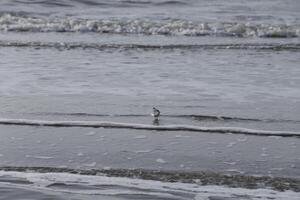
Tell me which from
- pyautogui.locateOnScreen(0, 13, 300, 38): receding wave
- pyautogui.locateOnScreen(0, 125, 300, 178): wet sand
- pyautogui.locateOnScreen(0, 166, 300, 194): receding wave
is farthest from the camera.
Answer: pyautogui.locateOnScreen(0, 13, 300, 38): receding wave

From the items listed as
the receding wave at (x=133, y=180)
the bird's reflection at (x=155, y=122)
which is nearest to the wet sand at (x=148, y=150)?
the receding wave at (x=133, y=180)

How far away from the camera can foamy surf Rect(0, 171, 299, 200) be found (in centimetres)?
448

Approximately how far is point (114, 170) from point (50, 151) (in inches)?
34.1

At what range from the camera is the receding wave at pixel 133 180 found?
15.1 feet

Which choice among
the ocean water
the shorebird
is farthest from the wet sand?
the shorebird

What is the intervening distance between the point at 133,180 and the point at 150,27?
11.3 metres

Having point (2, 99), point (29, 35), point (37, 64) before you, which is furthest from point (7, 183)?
point (29, 35)

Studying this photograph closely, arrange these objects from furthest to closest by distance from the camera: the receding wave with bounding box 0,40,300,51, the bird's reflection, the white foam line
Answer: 1. the receding wave with bounding box 0,40,300,51
2. the bird's reflection
3. the white foam line

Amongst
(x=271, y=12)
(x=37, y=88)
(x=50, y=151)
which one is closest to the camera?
(x=50, y=151)

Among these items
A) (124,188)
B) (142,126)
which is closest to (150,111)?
(142,126)

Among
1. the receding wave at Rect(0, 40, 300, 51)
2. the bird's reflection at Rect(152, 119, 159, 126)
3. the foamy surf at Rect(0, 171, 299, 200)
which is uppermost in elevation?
the receding wave at Rect(0, 40, 300, 51)

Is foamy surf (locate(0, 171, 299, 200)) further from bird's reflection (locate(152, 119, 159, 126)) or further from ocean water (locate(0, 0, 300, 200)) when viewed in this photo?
bird's reflection (locate(152, 119, 159, 126))

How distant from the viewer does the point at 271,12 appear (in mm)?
19062

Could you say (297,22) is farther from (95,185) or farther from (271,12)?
(95,185)
